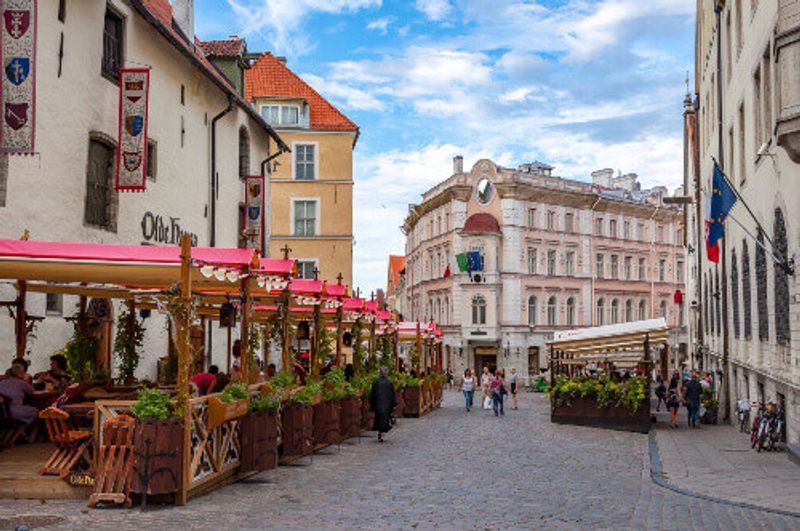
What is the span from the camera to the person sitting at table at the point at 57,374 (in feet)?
53.7

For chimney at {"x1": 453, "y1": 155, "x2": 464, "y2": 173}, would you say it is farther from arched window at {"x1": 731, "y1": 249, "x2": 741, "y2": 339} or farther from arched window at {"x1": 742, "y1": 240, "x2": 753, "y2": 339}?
arched window at {"x1": 742, "y1": 240, "x2": 753, "y2": 339}

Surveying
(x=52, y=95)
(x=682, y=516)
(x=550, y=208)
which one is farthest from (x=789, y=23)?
(x=550, y=208)

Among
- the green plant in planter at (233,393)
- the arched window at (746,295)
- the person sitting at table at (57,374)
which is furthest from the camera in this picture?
the arched window at (746,295)

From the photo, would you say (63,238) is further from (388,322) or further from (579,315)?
(579,315)

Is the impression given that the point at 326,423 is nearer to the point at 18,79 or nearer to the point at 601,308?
the point at 18,79

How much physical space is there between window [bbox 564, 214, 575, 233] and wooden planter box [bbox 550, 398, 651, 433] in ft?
131

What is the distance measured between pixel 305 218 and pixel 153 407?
35150 mm

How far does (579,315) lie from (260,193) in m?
38.7

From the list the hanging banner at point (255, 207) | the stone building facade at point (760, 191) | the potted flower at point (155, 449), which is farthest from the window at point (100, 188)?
the stone building facade at point (760, 191)

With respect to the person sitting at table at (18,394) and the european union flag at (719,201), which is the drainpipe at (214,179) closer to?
the person sitting at table at (18,394)

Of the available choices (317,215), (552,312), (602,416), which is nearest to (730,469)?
(602,416)

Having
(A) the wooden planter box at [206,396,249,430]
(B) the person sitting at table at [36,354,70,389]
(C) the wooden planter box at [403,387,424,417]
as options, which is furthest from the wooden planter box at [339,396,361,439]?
(C) the wooden planter box at [403,387,424,417]

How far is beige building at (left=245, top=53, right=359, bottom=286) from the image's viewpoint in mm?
45625

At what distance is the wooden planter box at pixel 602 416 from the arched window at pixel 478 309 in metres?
34.7
